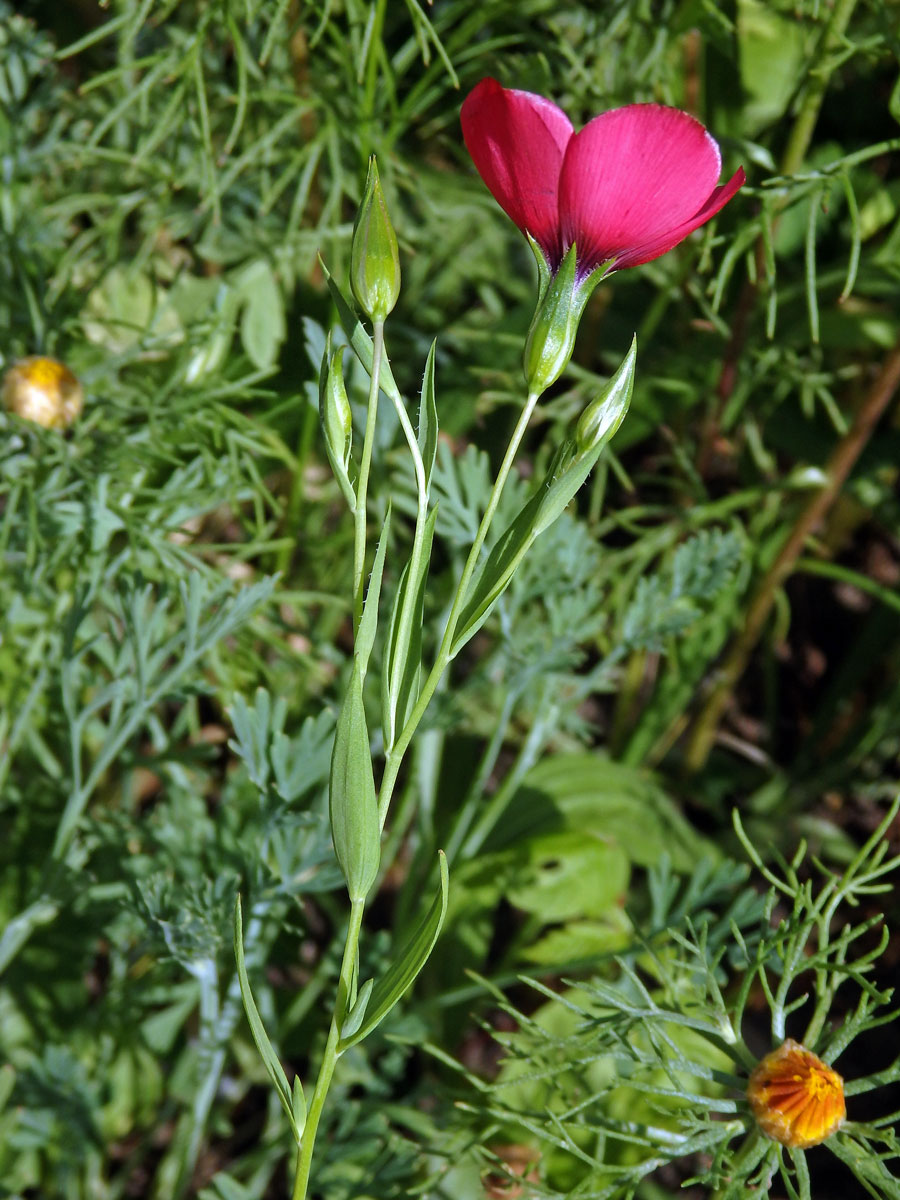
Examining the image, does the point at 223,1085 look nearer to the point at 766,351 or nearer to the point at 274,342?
the point at 274,342

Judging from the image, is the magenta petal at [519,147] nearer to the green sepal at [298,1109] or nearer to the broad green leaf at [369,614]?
the broad green leaf at [369,614]

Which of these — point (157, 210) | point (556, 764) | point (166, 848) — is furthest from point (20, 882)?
A: point (157, 210)

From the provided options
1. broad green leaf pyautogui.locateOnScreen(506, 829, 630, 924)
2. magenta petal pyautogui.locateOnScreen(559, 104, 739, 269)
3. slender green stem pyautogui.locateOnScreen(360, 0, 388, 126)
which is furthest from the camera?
broad green leaf pyautogui.locateOnScreen(506, 829, 630, 924)

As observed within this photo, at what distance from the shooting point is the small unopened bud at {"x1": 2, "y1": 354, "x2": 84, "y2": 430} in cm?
68

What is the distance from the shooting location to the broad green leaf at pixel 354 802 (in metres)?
0.40

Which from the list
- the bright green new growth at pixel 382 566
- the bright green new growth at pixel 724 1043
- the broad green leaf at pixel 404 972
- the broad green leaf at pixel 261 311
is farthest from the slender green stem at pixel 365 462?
the broad green leaf at pixel 261 311

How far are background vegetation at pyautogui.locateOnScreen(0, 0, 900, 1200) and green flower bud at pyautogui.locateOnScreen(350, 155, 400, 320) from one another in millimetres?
264

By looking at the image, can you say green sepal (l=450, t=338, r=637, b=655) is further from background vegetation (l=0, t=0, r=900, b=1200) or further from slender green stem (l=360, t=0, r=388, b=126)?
slender green stem (l=360, t=0, r=388, b=126)

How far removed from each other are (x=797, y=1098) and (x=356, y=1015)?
19cm

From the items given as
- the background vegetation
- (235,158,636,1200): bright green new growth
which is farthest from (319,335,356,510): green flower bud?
the background vegetation

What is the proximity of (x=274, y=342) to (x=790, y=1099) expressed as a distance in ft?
2.14

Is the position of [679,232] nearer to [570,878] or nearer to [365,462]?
[365,462]

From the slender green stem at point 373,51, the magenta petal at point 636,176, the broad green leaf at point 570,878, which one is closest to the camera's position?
the magenta petal at point 636,176

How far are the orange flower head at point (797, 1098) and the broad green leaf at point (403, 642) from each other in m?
0.23
